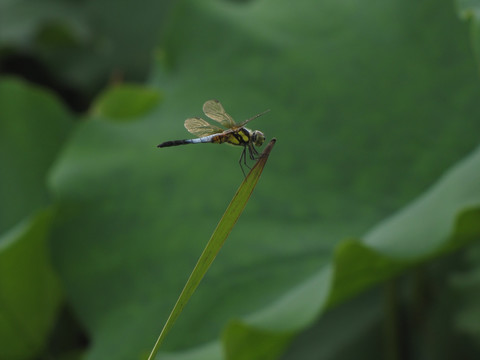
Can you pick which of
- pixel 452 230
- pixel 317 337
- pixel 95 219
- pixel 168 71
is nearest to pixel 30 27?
pixel 168 71

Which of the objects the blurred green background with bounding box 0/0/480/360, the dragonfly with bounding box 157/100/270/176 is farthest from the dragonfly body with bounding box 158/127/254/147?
the blurred green background with bounding box 0/0/480/360

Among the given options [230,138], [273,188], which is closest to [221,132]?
[230,138]

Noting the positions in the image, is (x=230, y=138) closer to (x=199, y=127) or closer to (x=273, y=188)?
(x=199, y=127)

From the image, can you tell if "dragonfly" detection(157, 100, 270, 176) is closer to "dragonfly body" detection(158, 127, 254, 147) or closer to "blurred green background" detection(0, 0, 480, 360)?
"dragonfly body" detection(158, 127, 254, 147)

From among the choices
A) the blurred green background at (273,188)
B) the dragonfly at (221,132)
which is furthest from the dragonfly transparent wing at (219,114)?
the blurred green background at (273,188)

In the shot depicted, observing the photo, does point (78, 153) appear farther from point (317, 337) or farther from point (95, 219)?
point (317, 337)

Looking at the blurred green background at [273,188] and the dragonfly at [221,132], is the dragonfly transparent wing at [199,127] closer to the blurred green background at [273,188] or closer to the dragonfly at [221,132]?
the dragonfly at [221,132]
